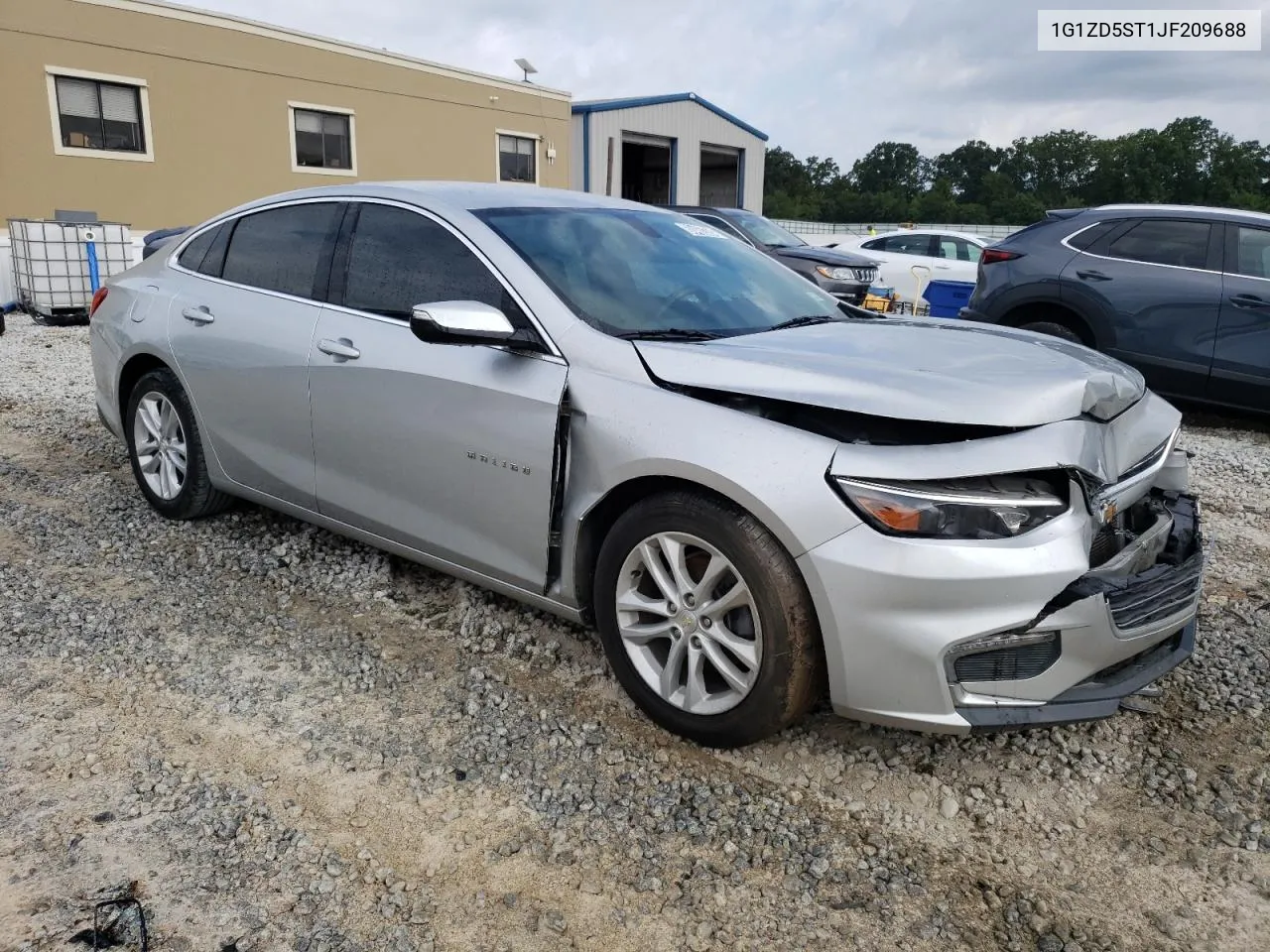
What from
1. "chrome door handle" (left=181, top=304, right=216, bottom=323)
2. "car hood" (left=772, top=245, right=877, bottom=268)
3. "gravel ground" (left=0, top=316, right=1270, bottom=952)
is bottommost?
"gravel ground" (left=0, top=316, right=1270, bottom=952)

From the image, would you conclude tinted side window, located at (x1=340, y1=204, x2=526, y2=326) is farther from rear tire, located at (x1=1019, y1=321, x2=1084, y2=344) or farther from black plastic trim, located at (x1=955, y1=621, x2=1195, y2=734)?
rear tire, located at (x1=1019, y1=321, x2=1084, y2=344)

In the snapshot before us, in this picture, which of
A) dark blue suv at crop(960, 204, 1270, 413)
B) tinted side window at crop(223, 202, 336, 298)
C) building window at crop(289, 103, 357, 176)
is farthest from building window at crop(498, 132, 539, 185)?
tinted side window at crop(223, 202, 336, 298)

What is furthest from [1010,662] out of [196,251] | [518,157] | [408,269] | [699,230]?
[518,157]

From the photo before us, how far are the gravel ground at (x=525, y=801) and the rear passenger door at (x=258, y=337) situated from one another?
2.00 feet

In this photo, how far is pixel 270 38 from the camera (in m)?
18.5

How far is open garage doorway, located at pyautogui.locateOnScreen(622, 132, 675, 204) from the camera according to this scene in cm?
3094

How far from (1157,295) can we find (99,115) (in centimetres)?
1689

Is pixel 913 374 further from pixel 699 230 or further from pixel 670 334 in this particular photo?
pixel 699 230

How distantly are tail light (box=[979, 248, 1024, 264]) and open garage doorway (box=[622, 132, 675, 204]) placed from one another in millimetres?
23601

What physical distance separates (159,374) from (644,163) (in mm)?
32154

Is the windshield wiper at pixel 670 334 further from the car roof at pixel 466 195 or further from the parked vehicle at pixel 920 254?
the parked vehicle at pixel 920 254

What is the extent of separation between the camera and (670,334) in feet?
10.1

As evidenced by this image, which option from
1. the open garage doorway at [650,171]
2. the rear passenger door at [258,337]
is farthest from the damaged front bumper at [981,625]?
the open garage doorway at [650,171]

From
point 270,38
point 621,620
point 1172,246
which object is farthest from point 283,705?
point 270,38
